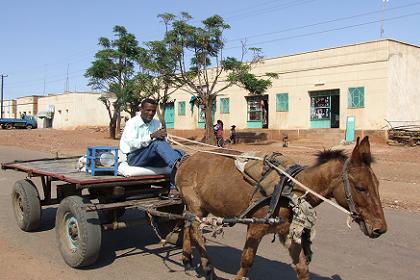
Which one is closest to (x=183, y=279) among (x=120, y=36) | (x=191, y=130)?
(x=120, y=36)

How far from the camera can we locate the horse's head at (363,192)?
146 inches

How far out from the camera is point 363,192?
3.79m

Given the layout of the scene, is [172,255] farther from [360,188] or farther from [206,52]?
[206,52]

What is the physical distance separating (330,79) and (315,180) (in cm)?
2589

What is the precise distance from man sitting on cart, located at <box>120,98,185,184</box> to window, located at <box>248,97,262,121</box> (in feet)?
92.9

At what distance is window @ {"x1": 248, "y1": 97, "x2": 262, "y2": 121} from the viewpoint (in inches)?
1357

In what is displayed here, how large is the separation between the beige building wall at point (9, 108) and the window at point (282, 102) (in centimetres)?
6386

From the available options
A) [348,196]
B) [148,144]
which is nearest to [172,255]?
[148,144]

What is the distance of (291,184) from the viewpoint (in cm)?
425

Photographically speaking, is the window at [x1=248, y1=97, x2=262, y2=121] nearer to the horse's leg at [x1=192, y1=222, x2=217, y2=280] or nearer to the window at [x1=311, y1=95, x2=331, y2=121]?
the window at [x1=311, y1=95, x2=331, y2=121]

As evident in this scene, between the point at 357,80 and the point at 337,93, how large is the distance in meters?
2.03

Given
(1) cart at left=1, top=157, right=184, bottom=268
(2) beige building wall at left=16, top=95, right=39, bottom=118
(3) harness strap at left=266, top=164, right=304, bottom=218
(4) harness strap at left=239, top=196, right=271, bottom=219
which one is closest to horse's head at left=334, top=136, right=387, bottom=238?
(3) harness strap at left=266, top=164, right=304, bottom=218

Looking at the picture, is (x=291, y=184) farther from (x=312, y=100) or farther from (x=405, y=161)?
(x=312, y=100)

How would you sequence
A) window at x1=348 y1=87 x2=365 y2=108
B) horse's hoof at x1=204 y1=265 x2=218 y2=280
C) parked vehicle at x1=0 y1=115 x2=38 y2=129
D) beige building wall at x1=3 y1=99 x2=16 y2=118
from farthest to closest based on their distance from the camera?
beige building wall at x1=3 y1=99 x2=16 y2=118 → parked vehicle at x1=0 y1=115 x2=38 y2=129 → window at x1=348 y1=87 x2=365 y2=108 → horse's hoof at x1=204 y1=265 x2=218 y2=280
